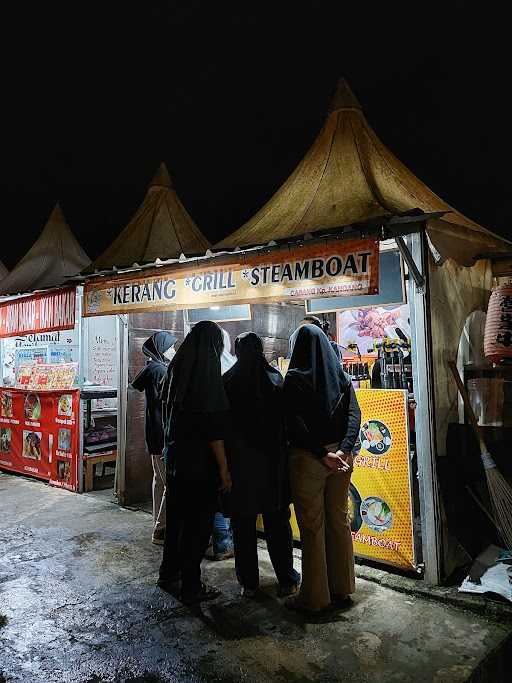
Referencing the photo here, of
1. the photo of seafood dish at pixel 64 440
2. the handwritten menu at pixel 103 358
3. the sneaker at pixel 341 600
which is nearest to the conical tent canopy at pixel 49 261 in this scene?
the handwritten menu at pixel 103 358

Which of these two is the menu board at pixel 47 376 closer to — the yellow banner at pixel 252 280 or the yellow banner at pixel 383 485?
the yellow banner at pixel 252 280

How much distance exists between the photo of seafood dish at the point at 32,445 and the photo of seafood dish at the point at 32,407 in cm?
31

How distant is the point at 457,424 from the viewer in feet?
16.1

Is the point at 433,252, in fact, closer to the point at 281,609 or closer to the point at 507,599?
the point at 507,599

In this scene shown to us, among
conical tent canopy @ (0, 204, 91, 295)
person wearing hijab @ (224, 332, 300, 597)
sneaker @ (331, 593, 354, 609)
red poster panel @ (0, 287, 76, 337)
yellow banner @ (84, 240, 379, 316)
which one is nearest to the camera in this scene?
sneaker @ (331, 593, 354, 609)

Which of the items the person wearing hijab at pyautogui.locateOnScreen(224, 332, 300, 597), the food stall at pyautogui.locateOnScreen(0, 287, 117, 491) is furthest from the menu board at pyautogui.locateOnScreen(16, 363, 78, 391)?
the person wearing hijab at pyautogui.locateOnScreen(224, 332, 300, 597)

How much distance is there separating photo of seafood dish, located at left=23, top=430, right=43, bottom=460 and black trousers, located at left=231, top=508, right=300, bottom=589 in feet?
19.7

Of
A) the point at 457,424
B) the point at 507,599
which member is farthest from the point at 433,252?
the point at 507,599

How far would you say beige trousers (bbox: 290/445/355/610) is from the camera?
409 cm

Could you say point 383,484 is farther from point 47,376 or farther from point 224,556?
point 47,376

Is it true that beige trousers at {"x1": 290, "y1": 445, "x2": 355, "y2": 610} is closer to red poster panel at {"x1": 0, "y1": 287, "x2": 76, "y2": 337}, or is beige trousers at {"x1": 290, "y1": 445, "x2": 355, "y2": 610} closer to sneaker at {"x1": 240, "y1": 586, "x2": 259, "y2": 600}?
sneaker at {"x1": 240, "y1": 586, "x2": 259, "y2": 600}

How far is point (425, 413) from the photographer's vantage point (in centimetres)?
472

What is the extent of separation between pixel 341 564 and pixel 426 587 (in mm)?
937

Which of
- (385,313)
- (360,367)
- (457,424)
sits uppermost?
(385,313)
